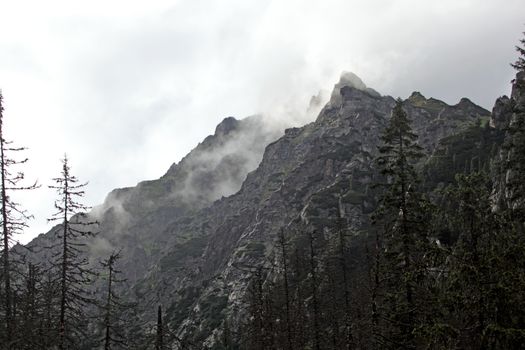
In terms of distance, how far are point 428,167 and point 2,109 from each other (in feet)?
425

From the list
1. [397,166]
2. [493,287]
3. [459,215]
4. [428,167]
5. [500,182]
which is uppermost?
[428,167]

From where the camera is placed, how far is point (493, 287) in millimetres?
16984

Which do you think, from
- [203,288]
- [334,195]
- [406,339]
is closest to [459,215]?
[406,339]

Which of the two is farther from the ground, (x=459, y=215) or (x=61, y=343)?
(x=459, y=215)

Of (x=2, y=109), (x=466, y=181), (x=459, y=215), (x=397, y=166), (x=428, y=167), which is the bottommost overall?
(x=459, y=215)

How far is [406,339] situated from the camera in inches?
920

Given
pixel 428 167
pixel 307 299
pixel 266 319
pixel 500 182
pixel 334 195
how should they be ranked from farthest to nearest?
pixel 334 195 < pixel 428 167 < pixel 307 299 < pixel 500 182 < pixel 266 319

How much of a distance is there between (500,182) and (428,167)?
68.9 metres

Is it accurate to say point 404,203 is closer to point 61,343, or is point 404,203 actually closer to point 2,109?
point 61,343

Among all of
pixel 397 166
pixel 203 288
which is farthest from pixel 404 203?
pixel 203 288

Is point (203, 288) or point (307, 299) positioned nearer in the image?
point (307, 299)

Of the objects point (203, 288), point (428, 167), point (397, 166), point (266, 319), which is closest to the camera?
point (397, 166)

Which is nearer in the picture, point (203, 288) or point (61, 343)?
point (61, 343)

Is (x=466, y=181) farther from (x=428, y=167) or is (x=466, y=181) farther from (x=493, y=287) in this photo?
(x=428, y=167)
